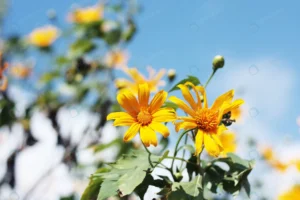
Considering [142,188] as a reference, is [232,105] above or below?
above

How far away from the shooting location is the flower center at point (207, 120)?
1.09 m

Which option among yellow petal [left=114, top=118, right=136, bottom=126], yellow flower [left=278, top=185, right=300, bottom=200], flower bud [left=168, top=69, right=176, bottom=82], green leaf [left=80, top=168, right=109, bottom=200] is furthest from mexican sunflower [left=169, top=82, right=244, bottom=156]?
flower bud [left=168, top=69, right=176, bottom=82]

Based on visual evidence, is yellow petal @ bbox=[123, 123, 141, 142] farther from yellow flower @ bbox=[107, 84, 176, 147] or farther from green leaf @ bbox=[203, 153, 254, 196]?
green leaf @ bbox=[203, 153, 254, 196]

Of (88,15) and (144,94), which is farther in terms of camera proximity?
(88,15)

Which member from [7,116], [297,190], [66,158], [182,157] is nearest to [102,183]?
[182,157]

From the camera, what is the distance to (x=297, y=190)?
4.80 ft

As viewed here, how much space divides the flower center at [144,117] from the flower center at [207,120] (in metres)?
0.11

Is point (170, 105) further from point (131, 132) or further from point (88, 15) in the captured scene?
point (88, 15)

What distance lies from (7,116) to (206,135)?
1.37 meters

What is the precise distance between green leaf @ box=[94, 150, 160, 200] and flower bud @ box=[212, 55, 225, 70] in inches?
12.0

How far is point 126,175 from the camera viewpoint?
107 centimetres

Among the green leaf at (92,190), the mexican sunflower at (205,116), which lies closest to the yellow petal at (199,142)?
the mexican sunflower at (205,116)

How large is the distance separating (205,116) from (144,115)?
0.14 m

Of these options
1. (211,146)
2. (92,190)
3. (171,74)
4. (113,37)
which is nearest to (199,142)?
(211,146)
